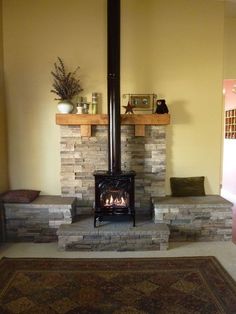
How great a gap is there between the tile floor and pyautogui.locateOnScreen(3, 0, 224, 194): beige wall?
0.90m

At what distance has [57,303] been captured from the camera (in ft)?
7.95

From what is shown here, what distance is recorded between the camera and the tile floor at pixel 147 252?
3320mm

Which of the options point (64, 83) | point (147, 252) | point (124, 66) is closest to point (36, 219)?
point (147, 252)

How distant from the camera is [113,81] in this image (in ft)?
12.0

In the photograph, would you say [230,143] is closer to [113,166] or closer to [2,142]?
[113,166]

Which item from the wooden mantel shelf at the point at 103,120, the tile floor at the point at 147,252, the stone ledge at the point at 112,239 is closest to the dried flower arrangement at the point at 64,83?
the wooden mantel shelf at the point at 103,120

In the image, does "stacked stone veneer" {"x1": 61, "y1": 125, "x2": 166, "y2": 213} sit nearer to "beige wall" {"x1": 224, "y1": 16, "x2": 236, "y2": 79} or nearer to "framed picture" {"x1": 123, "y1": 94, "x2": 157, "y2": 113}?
"framed picture" {"x1": 123, "y1": 94, "x2": 157, "y2": 113}

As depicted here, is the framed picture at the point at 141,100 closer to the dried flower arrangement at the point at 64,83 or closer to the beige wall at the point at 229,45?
the dried flower arrangement at the point at 64,83

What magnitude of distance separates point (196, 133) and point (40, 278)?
8.92 ft

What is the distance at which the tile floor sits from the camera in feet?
10.9

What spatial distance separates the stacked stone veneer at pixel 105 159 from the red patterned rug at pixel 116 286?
111 centimetres

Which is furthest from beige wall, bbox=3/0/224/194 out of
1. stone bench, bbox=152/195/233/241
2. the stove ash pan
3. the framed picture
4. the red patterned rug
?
the red patterned rug

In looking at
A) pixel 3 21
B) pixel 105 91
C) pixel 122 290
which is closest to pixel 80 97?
pixel 105 91

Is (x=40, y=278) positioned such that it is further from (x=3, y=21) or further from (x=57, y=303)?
(x=3, y=21)
